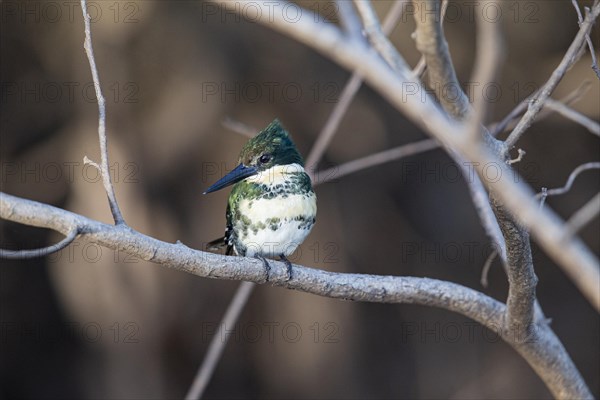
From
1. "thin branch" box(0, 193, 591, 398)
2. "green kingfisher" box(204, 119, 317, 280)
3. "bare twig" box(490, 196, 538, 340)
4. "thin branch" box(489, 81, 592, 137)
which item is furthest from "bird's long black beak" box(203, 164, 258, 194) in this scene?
"bare twig" box(490, 196, 538, 340)

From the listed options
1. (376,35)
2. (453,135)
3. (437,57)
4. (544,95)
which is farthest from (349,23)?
(376,35)

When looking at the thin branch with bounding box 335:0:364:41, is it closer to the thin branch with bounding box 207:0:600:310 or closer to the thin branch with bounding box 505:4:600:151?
the thin branch with bounding box 207:0:600:310

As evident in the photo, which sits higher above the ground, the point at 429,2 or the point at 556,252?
the point at 429,2

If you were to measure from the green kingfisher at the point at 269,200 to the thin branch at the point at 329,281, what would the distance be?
0.43 meters

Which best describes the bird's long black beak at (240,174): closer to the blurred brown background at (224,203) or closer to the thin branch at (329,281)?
the thin branch at (329,281)

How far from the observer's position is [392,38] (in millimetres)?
4105

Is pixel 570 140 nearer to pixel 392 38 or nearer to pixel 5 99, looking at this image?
pixel 392 38

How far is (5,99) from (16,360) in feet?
5.16

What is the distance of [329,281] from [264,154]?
2.54 ft

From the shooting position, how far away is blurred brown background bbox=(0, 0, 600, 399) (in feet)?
12.9

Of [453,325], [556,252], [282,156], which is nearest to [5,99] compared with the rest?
[282,156]

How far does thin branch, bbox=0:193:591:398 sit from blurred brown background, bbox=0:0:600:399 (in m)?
2.03

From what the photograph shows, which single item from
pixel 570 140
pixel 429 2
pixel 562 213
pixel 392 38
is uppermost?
pixel 392 38

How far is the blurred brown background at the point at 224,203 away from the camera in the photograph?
395 centimetres
